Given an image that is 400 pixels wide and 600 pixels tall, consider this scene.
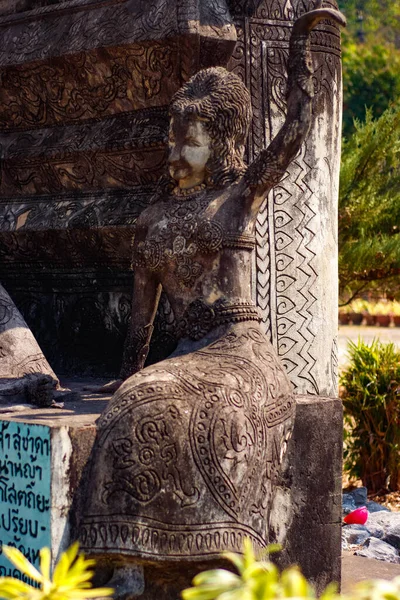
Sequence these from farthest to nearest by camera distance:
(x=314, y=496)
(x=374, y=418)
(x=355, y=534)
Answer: (x=374, y=418) < (x=355, y=534) < (x=314, y=496)

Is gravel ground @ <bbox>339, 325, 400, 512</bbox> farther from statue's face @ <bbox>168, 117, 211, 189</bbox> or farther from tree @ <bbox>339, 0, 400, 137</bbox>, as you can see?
tree @ <bbox>339, 0, 400, 137</bbox>

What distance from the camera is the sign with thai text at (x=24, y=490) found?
3.33 metres

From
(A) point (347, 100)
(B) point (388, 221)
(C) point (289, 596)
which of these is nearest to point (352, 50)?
(A) point (347, 100)

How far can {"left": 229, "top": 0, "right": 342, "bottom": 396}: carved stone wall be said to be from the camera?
16.0ft

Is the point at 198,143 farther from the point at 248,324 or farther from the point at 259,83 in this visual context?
the point at 259,83

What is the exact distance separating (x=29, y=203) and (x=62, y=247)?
1.42ft

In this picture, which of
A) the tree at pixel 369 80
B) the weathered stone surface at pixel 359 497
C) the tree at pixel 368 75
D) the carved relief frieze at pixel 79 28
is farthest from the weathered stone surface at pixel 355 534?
the tree at pixel 369 80

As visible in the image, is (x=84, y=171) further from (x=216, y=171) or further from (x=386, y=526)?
(x=386, y=526)

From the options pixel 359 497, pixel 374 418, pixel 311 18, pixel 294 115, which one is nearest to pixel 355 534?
pixel 359 497

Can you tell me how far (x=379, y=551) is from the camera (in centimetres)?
512

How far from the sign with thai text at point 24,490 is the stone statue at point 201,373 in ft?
0.54

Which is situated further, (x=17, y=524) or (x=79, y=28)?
(x=79, y=28)

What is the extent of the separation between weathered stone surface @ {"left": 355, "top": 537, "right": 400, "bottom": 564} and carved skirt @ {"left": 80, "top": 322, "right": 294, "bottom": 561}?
5.91ft

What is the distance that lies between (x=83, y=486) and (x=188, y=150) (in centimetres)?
134
